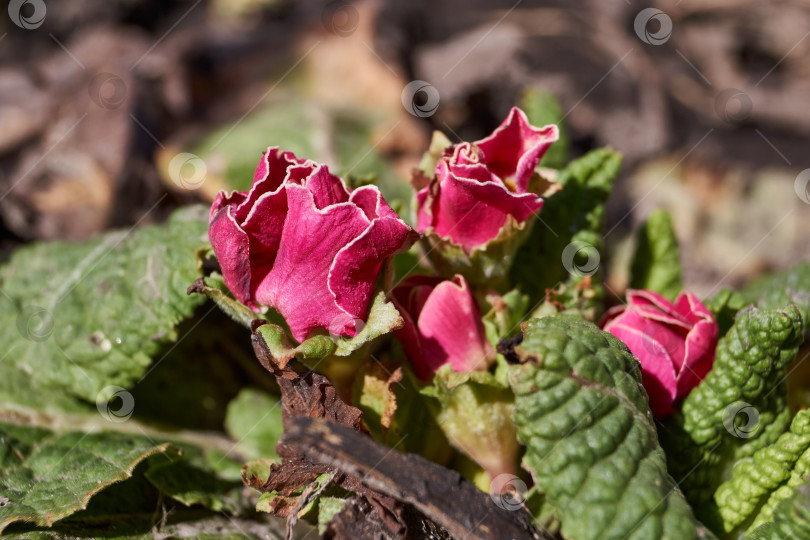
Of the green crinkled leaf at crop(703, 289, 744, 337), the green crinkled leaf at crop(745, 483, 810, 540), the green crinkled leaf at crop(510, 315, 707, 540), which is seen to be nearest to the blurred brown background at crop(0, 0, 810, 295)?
the green crinkled leaf at crop(703, 289, 744, 337)

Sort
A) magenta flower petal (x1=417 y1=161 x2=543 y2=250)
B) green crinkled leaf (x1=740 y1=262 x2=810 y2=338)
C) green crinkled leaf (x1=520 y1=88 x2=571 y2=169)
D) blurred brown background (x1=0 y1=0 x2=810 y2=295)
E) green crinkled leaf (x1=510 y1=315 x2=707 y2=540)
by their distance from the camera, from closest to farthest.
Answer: green crinkled leaf (x1=510 y1=315 x2=707 y2=540) < magenta flower petal (x1=417 y1=161 x2=543 y2=250) < green crinkled leaf (x1=740 y1=262 x2=810 y2=338) < green crinkled leaf (x1=520 y1=88 x2=571 y2=169) < blurred brown background (x1=0 y1=0 x2=810 y2=295)

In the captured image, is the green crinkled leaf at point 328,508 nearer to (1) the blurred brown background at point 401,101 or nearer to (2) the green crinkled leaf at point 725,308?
(2) the green crinkled leaf at point 725,308

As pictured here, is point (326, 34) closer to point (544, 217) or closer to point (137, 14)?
point (137, 14)

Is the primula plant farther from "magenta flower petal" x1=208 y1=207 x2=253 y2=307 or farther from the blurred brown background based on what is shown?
the blurred brown background

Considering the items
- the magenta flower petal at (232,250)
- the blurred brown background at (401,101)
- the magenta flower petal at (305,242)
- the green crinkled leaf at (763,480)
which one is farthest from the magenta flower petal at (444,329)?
the blurred brown background at (401,101)

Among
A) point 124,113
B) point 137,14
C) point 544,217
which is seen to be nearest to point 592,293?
point 544,217
